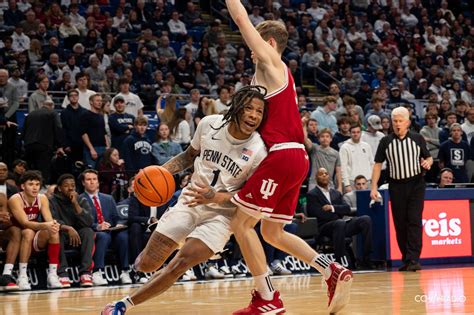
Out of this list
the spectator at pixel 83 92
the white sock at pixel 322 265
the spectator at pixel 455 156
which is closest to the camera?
the white sock at pixel 322 265

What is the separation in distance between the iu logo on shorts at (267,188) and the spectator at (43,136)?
7234mm

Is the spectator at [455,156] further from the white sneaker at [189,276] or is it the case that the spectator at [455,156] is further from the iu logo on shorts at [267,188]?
the iu logo on shorts at [267,188]

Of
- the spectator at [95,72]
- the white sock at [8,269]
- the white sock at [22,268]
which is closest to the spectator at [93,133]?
the spectator at [95,72]

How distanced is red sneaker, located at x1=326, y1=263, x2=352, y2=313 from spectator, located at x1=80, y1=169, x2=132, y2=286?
15.8 ft

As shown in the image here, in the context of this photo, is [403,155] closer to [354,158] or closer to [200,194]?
[354,158]

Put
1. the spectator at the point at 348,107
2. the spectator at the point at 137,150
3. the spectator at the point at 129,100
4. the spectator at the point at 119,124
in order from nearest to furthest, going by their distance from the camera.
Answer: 1. the spectator at the point at 137,150
2. the spectator at the point at 119,124
3. the spectator at the point at 129,100
4. the spectator at the point at 348,107

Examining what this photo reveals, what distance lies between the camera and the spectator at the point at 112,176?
42.3 feet

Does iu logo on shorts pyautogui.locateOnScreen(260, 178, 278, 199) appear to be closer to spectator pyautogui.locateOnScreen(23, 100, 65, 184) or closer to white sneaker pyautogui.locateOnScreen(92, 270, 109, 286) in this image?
white sneaker pyautogui.locateOnScreen(92, 270, 109, 286)

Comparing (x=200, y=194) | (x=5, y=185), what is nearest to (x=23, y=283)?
(x=5, y=185)

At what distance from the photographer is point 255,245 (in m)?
6.44

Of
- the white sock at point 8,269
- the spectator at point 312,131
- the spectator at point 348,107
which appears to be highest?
the spectator at point 348,107

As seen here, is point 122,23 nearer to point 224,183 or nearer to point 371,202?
point 371,202

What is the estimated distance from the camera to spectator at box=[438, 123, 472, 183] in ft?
49.8

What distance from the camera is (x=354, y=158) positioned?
45.8 feet
